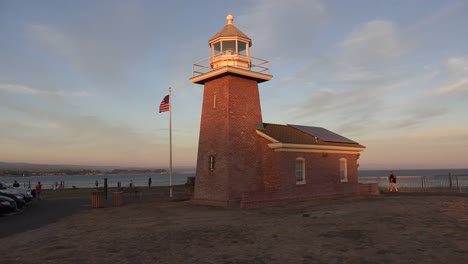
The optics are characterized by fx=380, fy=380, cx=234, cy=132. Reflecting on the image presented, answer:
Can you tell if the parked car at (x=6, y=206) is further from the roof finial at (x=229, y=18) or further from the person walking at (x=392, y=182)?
the person walking at (x=392, y=182)

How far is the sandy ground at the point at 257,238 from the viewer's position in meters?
9.38

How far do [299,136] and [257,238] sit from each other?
13.7 meters

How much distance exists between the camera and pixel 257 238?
463 inches

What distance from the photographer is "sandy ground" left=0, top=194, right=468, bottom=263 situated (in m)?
9.38

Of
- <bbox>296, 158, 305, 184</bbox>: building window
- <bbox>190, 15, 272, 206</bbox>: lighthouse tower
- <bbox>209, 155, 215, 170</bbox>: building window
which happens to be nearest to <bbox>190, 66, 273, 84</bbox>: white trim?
<bbox>190, 15, 272, 206</bbox>: lighthouse tower

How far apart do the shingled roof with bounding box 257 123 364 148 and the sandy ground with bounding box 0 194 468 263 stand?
5840 mm

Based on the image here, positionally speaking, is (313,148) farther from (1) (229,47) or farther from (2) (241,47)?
(1) (229,47)

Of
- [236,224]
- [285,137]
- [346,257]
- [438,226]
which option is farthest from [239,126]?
[346,257]

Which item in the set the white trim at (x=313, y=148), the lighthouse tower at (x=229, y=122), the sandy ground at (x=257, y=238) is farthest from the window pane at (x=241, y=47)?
the sandy ground at (x=257, y=238)

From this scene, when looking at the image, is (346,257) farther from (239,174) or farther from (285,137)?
(285,137)

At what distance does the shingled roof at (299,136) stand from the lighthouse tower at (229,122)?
1151 millimetres

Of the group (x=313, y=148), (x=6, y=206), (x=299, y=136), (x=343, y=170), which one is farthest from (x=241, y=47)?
(x=6, y=206)

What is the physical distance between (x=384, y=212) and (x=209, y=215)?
25.3ft

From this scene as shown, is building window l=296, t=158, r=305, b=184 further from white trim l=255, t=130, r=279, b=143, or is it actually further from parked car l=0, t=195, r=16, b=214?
parked car l=0, t=195, r=16, b=214
